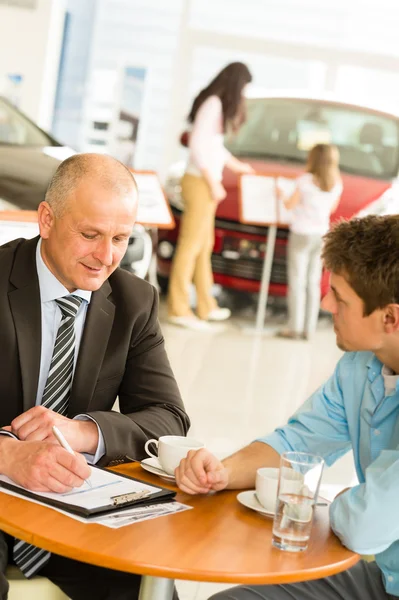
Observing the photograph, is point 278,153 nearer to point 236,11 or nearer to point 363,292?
point 236,11

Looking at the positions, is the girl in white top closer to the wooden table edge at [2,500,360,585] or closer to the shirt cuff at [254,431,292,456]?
the shirt cuff at [254,431,292,456]

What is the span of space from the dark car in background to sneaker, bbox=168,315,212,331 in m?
1.41

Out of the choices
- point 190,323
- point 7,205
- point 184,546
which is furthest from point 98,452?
point 190,323

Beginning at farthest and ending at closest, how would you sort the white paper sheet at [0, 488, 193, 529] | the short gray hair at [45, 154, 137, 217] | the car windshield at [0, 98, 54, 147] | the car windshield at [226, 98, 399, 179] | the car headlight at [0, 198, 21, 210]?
the car windshield at [226, 98, 399, 179]
the car windshield at [0, 98, 54, 147]
the car headlight at [0, 198, 21, 210]
the short gray hair at [45, 154, 137, 217]
the white paper sheet at [0, 488, 193, 529]

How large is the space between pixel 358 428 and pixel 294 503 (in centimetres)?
44

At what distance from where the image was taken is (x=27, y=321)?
2.16m

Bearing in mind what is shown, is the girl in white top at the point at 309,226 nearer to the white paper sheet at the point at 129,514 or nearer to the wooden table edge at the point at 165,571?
the white paper sheet at the point at 129,514

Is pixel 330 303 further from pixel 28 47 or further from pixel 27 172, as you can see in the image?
pixel 28 47

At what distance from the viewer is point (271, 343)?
6.66 metres

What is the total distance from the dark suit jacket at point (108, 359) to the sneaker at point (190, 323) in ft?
13.8

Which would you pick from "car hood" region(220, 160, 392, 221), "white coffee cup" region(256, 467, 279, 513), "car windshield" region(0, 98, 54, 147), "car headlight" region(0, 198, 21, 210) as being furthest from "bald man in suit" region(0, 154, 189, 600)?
"car hood" region(220, 160, 392, 221)

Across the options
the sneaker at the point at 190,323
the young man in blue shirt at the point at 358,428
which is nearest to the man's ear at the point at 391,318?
the young man in blue shirt at the point at 358,428

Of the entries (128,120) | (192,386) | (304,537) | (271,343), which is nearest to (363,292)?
(304,537)

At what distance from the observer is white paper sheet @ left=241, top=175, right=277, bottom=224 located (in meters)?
6.62
